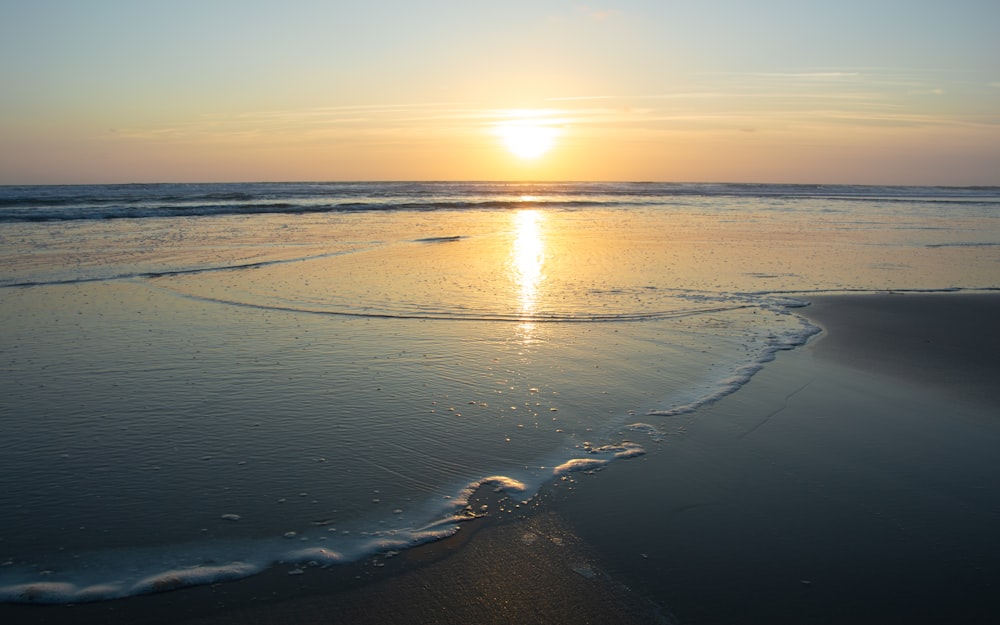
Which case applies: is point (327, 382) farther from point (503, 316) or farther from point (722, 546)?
point (722, 546)

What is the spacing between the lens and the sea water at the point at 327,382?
13.6 ft

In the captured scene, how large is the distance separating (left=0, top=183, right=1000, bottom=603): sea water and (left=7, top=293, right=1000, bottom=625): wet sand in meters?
0.24

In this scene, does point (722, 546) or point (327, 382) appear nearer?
point (722, 546)

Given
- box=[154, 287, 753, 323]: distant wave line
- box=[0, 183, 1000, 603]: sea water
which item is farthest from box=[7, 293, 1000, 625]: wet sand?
box=[154, 287, 753, 323]: distant wave line

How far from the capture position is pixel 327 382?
696 cm

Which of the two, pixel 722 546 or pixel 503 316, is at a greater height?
pixel 503 316

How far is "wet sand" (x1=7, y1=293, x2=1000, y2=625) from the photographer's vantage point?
3443 mm

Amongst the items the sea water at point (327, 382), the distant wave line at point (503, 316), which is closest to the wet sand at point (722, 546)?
the sea water at point (327, 382)

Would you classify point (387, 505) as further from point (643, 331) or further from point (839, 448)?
point (643, 331)

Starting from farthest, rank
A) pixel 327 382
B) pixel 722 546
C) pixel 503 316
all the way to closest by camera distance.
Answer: pixel 503 316 < pixel 327 382 < pixel 722 546

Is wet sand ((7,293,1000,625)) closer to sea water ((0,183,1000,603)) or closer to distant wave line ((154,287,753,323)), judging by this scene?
sea water ((0,183,1000,603))

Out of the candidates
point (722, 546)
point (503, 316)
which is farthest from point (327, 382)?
point (722, 546)

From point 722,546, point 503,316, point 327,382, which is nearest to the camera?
point 722,546

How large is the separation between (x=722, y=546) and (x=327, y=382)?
4.22m
